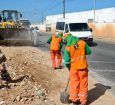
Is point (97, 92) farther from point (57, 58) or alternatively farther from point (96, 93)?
point (57, 58)

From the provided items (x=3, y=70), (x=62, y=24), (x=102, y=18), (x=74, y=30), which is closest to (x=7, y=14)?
(x=62, y=24)

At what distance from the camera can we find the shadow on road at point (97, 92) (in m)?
9.70

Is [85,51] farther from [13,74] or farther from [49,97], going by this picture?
[13,74]

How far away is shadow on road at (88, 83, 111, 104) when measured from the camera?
970 cm

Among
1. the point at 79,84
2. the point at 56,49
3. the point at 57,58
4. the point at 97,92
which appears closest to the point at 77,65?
the point at 79,84

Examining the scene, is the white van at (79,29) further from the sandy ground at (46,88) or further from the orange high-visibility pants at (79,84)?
the orange high-visibility pants at (79,84)

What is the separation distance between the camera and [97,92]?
10.4 meters

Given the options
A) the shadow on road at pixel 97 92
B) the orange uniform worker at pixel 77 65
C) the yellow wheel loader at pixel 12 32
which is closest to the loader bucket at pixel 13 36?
the yellow wheel loader at pixel 12 32

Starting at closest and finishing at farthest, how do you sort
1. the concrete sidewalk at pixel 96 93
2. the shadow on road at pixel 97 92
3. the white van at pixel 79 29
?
1. the concrete sidewalk at pixel 96 93
2. the shadow on road at pixel 97 92
3. the white van at pixel 79 29

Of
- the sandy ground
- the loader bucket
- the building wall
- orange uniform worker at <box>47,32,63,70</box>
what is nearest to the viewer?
the sandy ground

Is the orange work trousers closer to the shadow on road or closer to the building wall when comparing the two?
the shadow on road

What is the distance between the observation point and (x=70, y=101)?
9.22 m

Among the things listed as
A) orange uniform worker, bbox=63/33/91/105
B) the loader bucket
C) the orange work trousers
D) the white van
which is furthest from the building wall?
orange uniform worker, bbox=63/33/91/105

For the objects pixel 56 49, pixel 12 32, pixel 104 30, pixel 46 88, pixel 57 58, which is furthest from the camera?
pixel 104 30
